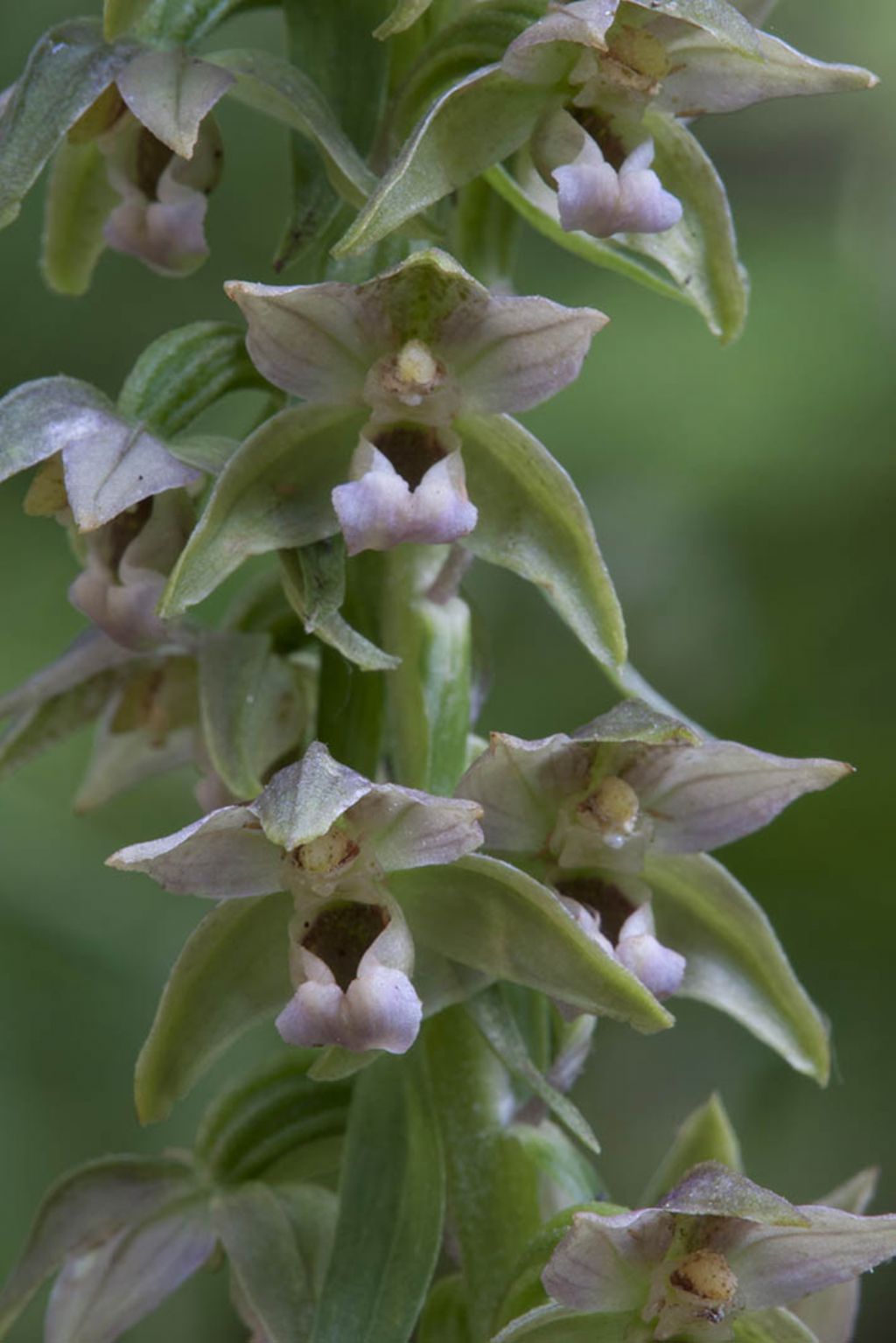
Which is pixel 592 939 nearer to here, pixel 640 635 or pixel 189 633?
pixel 189 633

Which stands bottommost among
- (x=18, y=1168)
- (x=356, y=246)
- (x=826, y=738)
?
(x=18, y=1168)

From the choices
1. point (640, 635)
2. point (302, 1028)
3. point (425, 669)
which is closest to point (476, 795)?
point (425, 669)

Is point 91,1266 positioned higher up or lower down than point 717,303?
lower down

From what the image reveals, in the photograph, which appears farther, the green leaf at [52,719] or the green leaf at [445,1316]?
the green leaf at [52,719]

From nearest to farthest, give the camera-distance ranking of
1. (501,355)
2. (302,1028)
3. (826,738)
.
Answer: (302,1028) → (501,355) → (826,738)

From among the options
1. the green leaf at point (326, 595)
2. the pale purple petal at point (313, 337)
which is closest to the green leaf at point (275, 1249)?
the green leaf at point (326, 595)

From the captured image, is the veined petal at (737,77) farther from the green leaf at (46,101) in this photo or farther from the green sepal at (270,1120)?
the green sepal at (270,1120)

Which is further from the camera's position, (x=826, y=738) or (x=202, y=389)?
(x=826, y=738)

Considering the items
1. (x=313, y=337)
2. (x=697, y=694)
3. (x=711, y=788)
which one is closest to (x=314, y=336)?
(x=313, y=337)
